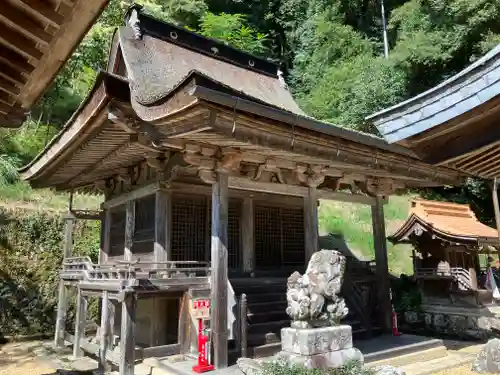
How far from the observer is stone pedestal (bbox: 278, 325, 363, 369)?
575 cm

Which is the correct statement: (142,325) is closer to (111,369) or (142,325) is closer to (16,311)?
(111,369)

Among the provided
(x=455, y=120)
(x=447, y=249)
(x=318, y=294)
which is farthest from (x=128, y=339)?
(x=447, y=249)

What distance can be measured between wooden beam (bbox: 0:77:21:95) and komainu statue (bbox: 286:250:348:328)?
14.6 ft

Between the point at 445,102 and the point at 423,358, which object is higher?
the point at 445,102

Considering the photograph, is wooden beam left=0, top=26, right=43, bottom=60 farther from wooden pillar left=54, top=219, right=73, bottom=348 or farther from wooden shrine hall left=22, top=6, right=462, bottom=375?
wooden pillar left=54, top=219, right=73, bottom=348

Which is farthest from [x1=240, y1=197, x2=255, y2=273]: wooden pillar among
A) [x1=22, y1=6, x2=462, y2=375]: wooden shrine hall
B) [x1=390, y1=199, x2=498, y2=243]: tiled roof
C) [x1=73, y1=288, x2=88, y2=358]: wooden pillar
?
[x1=390, y1=199, x2=498, y2=243]: tiled roof

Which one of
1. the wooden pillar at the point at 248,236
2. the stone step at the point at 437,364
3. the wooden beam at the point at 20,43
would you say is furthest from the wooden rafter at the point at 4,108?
the stone step at the point at 437,364

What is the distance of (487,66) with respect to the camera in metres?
2.90

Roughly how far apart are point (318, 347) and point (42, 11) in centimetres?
529

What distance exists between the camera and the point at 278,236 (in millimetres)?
11406

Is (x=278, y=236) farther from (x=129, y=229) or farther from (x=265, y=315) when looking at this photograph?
(x=129, y=229)

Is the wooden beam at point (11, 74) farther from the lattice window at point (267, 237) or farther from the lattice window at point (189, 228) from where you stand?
the lattice window at point (267, 237)

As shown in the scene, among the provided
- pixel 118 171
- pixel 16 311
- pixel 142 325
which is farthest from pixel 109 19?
pixel 142 325

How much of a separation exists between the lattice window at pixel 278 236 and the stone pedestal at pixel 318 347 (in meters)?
4.74
